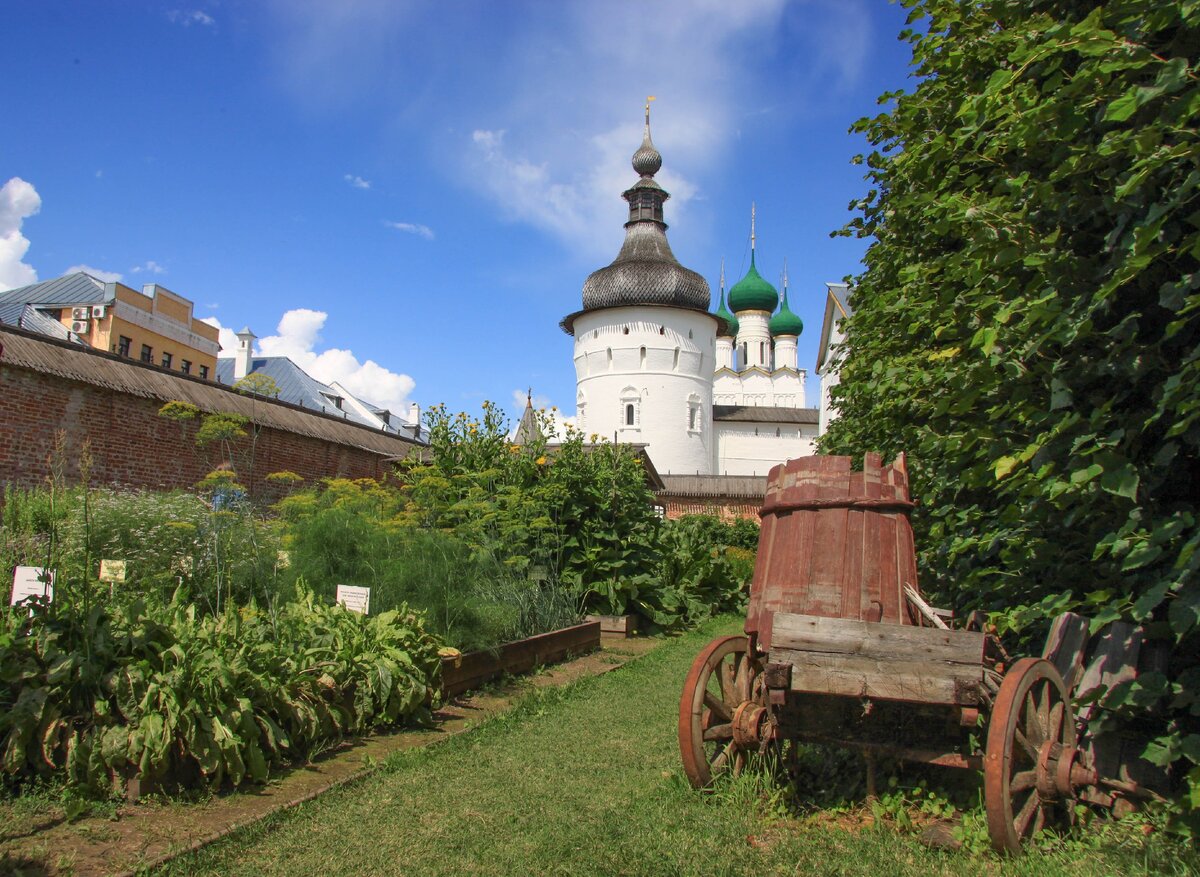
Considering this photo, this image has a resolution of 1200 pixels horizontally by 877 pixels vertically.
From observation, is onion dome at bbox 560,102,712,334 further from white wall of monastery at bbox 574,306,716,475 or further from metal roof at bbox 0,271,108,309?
metal roof at bbox 0,271,108,309

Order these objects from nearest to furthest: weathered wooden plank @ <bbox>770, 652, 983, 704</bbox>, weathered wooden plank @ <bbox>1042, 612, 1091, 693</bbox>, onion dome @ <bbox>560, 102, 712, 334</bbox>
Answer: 1. weathered wooden plank @ <bbox>770, 652, 983, 704</bbox>
2. weathered wooden plank @ <bbox>1042, 612, 1091, 693</bbox>
3. onion dome @ <bbox>560, 102, 712, 334</bbox>

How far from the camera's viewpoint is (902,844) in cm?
381

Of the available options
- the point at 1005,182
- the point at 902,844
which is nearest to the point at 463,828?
the point at 902,844

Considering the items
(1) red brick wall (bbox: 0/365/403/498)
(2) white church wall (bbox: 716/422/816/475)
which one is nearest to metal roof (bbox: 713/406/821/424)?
(2) white church wall (bbox: 716/422/816/475)

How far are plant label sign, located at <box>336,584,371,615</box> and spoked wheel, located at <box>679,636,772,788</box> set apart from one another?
2813mm

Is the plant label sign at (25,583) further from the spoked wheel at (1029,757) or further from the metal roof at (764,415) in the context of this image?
the metal roof at (764,415)

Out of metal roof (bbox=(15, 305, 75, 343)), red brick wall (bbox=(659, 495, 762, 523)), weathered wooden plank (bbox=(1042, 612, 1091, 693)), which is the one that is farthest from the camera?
red brick wall (bbox=(659, 495, 762, 523))

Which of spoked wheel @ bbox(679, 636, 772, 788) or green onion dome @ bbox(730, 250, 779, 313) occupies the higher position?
green onion dome @ bbox(730, 250, 779, 313)

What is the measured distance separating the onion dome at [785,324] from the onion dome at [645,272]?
21.2m

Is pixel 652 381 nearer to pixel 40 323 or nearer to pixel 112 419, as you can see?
pixel 40 323

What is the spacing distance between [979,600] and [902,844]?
5.79ft

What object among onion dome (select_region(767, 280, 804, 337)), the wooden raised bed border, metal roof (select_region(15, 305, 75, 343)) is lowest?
the wooden raised bed border

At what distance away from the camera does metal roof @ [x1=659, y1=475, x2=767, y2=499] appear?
1438 inches

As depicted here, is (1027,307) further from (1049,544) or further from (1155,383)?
(1049,544)
